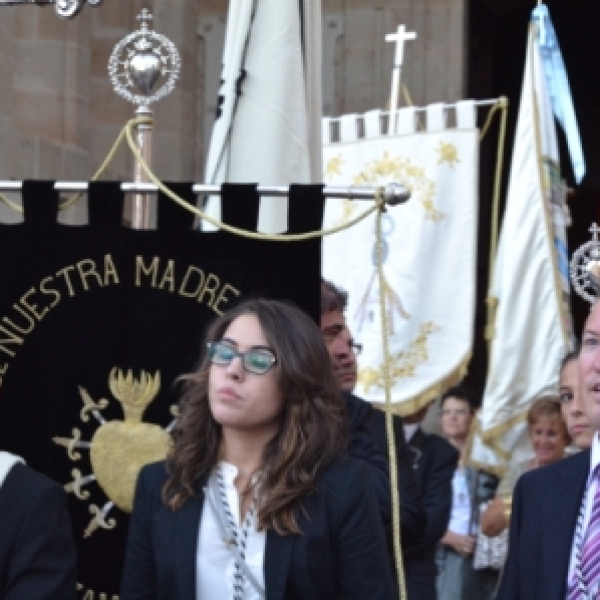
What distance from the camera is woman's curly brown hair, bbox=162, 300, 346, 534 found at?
411 centimetres

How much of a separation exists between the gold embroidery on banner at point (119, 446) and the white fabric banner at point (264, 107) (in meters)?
0.82

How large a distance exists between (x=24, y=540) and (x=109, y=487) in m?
1.00

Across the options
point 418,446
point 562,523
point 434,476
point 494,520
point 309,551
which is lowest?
point 494,520

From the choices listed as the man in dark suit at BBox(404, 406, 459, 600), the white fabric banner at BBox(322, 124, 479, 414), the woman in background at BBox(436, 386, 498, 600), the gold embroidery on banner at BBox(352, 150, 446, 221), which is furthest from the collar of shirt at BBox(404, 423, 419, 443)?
the gold embroidery on banner at BBox(352, 150, 446, 221)

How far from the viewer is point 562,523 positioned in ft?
12.8

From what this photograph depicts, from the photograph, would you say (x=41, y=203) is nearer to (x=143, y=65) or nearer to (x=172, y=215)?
(x=172, y=215)

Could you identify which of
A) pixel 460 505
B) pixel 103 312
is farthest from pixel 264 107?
pixel 460 505

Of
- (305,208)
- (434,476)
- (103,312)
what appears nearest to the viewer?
(305,208)

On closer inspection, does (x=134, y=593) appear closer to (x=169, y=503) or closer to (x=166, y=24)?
(x=169, y=503)

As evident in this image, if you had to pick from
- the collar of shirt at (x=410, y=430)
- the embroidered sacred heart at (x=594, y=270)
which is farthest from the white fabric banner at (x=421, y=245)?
the embroidered sacred heart at (x=594, y=270)

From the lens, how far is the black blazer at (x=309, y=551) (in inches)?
160

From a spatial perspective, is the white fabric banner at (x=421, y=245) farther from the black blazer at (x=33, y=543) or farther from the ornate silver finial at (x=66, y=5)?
the black blazer at (x=33, y=543)

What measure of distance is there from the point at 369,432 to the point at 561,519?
1.31 m

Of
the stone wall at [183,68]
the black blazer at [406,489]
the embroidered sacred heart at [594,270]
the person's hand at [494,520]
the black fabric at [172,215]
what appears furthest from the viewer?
the stone wall at [183,68]
